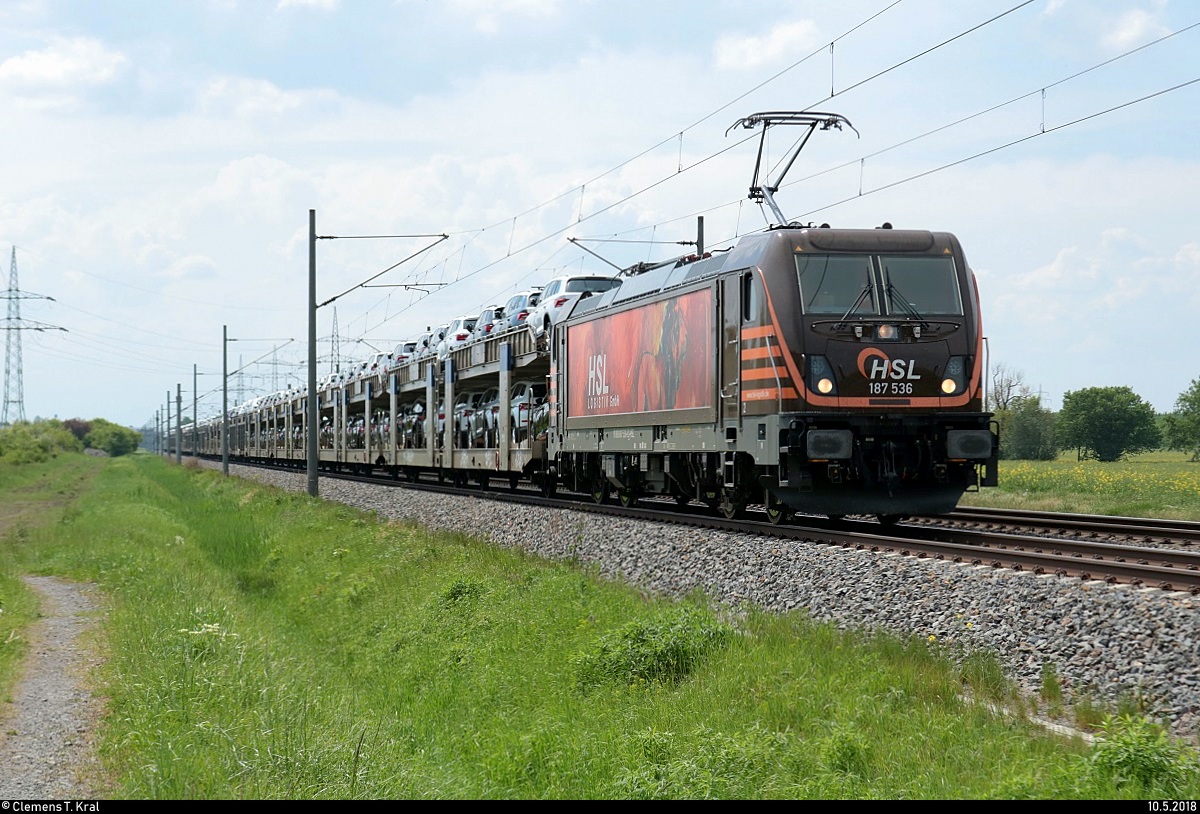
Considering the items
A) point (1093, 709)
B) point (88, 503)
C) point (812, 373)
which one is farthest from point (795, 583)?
point (88, 503)

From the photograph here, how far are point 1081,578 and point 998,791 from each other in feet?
→ 14.2

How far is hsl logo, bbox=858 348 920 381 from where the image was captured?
1396 centimetres

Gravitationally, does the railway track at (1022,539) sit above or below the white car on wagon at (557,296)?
below

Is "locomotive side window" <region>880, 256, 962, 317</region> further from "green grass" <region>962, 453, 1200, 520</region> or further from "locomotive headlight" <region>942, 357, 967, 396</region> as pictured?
"green grass" <region>962, 453, 1200, 520</region>

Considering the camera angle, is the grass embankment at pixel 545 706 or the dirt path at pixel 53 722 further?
the dirt path at pixel 53 722

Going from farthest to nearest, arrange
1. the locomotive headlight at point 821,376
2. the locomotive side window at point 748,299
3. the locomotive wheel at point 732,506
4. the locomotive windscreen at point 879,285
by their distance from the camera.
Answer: the locomotive wheel at point 732,506, the locomotive side window at point 748,299, the locomotive windscreen at point 879,285, the locomotive headlight at point 821,376

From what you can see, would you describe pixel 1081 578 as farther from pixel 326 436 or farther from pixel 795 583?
pixel 326 436

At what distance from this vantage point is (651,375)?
17.7 m

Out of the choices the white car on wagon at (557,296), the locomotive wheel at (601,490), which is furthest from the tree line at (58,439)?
the locomotive wheel at (601,490)

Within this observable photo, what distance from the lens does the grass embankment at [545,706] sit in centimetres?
630

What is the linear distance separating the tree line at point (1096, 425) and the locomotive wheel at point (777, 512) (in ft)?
242

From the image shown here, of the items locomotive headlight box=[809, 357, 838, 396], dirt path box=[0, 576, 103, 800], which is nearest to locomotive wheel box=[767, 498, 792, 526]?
locomotive headlight box=[809, 357, 838, 396]

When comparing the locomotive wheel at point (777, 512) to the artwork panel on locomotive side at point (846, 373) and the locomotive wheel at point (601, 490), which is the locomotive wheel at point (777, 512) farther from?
the locomotive wheel at point (601, 490)

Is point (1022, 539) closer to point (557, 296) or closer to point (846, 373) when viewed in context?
point (846, 373)
